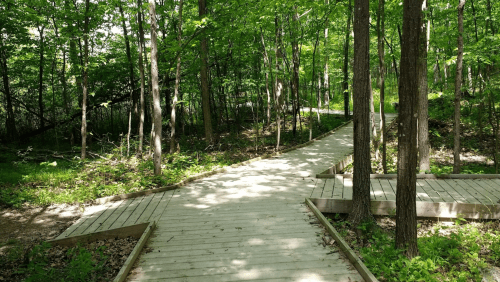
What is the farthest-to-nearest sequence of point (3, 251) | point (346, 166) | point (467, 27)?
1. point (467, 27)
2. point (346, 166)
3. point (3, 251)

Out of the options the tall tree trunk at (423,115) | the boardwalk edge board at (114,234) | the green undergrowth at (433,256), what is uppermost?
the tall tree trunk at (423,115)

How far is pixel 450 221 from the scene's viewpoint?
5941 mm

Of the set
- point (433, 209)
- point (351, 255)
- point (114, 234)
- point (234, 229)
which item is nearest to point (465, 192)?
point (433, 209)

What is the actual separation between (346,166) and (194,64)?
8073 millimetres

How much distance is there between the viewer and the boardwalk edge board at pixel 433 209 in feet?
18.8

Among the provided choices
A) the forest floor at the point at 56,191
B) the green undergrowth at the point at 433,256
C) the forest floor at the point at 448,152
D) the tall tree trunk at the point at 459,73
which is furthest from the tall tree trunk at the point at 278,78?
the green undergrowth at the point at 433,256

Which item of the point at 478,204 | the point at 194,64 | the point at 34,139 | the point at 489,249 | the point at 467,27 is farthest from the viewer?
the point at 34,139

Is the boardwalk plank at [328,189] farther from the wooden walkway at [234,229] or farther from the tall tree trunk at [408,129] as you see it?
the tall tree trunk at [408,129]

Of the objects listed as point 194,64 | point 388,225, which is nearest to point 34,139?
point 194,64

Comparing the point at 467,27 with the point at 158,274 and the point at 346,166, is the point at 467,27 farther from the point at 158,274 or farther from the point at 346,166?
the point at 158,274

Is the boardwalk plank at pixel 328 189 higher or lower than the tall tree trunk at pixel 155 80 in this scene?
lower

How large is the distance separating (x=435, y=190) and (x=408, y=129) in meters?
3.58

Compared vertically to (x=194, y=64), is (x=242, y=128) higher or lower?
lower

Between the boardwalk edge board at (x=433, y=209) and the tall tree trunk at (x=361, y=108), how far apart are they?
67 cm
